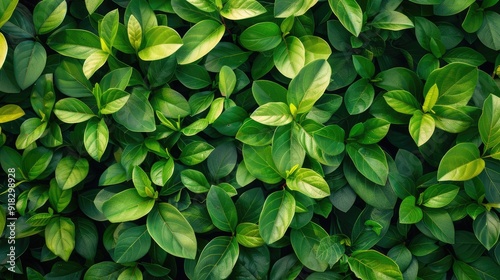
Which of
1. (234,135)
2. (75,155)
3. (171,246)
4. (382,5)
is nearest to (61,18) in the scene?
(75,155)

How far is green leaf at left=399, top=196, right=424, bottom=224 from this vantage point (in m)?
1.23

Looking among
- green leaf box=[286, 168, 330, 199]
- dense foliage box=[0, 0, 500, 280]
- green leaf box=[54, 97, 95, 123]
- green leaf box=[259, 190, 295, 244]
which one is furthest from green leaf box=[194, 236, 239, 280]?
green leaf box=[54, 97, 95, 123]

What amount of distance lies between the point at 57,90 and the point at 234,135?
51 cm

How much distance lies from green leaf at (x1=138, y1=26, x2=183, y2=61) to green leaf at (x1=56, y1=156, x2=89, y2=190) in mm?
344

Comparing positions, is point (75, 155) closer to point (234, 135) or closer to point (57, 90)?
point (57, 90)

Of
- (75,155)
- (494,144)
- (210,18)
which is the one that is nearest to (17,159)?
(75,155)

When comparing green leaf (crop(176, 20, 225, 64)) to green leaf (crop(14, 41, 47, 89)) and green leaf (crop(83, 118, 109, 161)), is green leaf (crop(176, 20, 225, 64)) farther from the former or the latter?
green leaf (crop(14, 41, 47, 89))

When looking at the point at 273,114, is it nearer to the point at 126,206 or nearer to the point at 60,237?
the point at 126,206

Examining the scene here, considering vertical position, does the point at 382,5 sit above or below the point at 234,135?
above

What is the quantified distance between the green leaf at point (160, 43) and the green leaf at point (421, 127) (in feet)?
2.01

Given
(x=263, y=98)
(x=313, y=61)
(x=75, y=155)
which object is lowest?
(x=75, y=155)

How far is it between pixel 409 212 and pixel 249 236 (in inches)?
16.5

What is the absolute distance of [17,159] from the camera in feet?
4.38

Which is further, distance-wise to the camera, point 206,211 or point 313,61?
point 206,211
